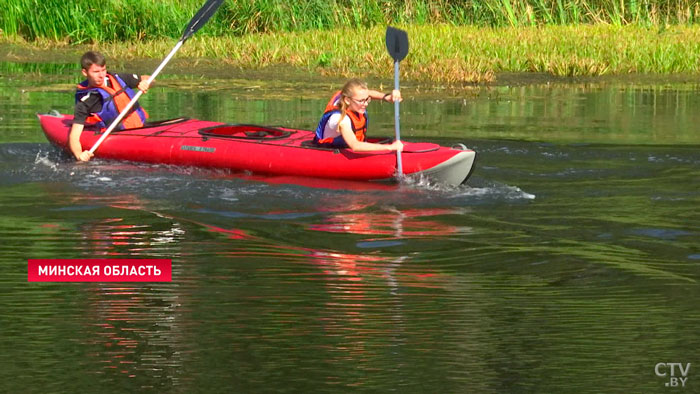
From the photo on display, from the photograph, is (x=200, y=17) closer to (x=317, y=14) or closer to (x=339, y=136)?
(x=339, y=136)

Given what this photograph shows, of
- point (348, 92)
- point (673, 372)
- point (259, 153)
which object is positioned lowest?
point (673, 372)

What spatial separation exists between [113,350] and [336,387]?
964 mm

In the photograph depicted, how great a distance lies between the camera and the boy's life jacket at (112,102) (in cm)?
1074

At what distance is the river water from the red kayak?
0.13 m

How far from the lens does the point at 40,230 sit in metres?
7.67

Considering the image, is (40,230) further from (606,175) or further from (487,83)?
(487,83)

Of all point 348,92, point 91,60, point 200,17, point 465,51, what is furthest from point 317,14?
point 348,92

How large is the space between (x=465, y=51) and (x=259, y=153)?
27.8 feet

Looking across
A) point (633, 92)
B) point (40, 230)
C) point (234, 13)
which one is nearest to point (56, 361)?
point (40, 230)

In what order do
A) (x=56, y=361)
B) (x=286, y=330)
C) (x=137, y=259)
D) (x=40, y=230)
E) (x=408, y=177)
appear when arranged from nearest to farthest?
1. (x=56, y=361)
2. (x=286, y=330)
3. (x=137, y=259)
4. (x=40, y=230)
5. (x=408, y=177)

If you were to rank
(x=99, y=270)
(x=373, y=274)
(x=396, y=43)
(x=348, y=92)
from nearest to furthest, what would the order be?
1. (x=373, y=274)
2. (x=99, y=270)
3. (x=348, y=92)
4. (x=396, y=43)

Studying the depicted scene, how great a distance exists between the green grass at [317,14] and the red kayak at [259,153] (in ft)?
30.5

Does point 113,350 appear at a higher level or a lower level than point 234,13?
lower

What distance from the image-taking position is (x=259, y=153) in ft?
32.1
